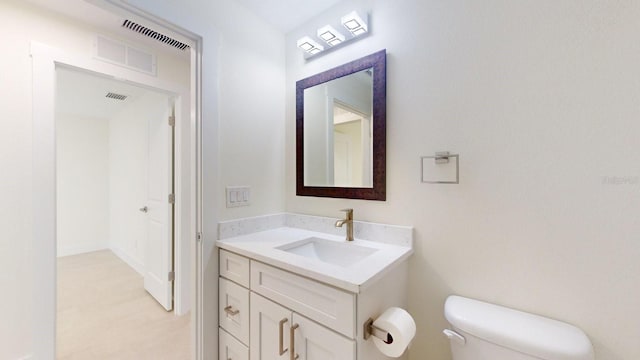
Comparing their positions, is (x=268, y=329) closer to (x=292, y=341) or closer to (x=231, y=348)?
(x=292, y=341)

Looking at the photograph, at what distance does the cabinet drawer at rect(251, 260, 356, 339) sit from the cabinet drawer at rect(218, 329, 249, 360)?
1.06ft

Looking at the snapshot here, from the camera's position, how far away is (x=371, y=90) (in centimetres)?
133

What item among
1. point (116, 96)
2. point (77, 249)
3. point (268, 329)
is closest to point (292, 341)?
point (268, 329)

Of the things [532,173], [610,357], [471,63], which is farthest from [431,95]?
[610,357]

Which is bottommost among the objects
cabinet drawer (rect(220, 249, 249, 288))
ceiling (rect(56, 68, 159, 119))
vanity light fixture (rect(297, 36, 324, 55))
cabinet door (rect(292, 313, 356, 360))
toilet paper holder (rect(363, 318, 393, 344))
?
cabinet door (rect(292, 313, 356, 360))

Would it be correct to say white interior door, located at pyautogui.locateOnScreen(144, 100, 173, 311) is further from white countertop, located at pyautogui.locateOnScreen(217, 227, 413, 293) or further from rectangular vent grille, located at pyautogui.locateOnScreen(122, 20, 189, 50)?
white countertop, located at pyautogui.locateOnScreen(217, 227, 413, 293)

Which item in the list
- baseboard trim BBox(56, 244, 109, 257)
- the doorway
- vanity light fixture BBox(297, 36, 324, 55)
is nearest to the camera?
vanity light fixture BBox(297, 36, 324, 55)

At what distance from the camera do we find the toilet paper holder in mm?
830

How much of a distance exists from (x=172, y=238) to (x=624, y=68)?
9.50ft

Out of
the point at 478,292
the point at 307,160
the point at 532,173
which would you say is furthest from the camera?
the point at 307,160

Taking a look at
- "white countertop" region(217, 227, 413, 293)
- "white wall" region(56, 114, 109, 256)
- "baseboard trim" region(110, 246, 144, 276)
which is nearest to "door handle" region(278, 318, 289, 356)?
"white countertop" region(217, 227, 413, 293)

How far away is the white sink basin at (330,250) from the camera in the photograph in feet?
4.06

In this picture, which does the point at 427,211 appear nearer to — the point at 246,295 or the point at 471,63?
the point at 471,63

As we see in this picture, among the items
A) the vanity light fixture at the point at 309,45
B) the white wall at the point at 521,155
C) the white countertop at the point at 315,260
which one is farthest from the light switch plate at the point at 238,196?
the vanity light fixture at the point at 309,45
